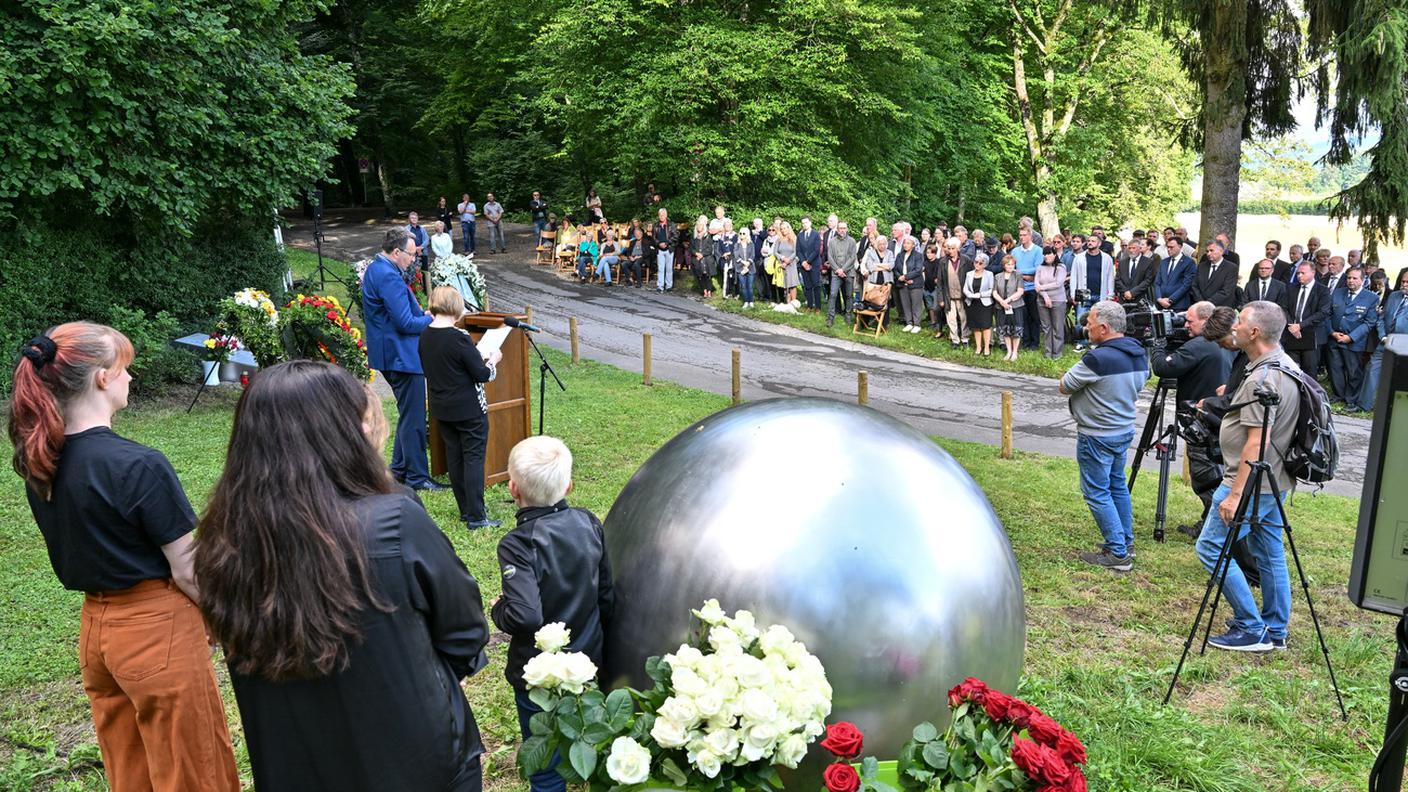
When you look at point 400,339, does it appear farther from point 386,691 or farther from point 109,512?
point 386,691

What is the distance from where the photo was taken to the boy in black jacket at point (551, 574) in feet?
12.7

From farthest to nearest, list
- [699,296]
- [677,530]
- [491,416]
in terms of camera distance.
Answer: [699,296] < [491,416] < [677,530]

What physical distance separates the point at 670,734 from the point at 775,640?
1.48 feet

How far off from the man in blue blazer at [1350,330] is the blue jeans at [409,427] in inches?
568

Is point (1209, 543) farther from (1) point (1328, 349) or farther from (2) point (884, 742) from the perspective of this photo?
(1) point (1328, 349)

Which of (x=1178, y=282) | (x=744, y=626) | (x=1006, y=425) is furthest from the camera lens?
(x=1178, y=282)

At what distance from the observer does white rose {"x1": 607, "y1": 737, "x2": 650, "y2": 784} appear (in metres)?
2.88

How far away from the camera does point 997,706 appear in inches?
121

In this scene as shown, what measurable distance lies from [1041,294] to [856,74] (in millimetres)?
10890

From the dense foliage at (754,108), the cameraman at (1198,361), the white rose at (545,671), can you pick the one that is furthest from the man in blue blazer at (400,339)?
the dense foliage at (754,108)

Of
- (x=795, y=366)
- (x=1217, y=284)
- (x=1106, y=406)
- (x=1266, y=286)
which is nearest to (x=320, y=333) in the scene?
(x=795, y=366)

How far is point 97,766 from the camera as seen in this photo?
16.8 feet

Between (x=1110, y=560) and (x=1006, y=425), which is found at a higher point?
(x=1006, y=425)

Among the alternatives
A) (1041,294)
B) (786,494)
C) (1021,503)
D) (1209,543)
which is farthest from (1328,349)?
(786,494)
